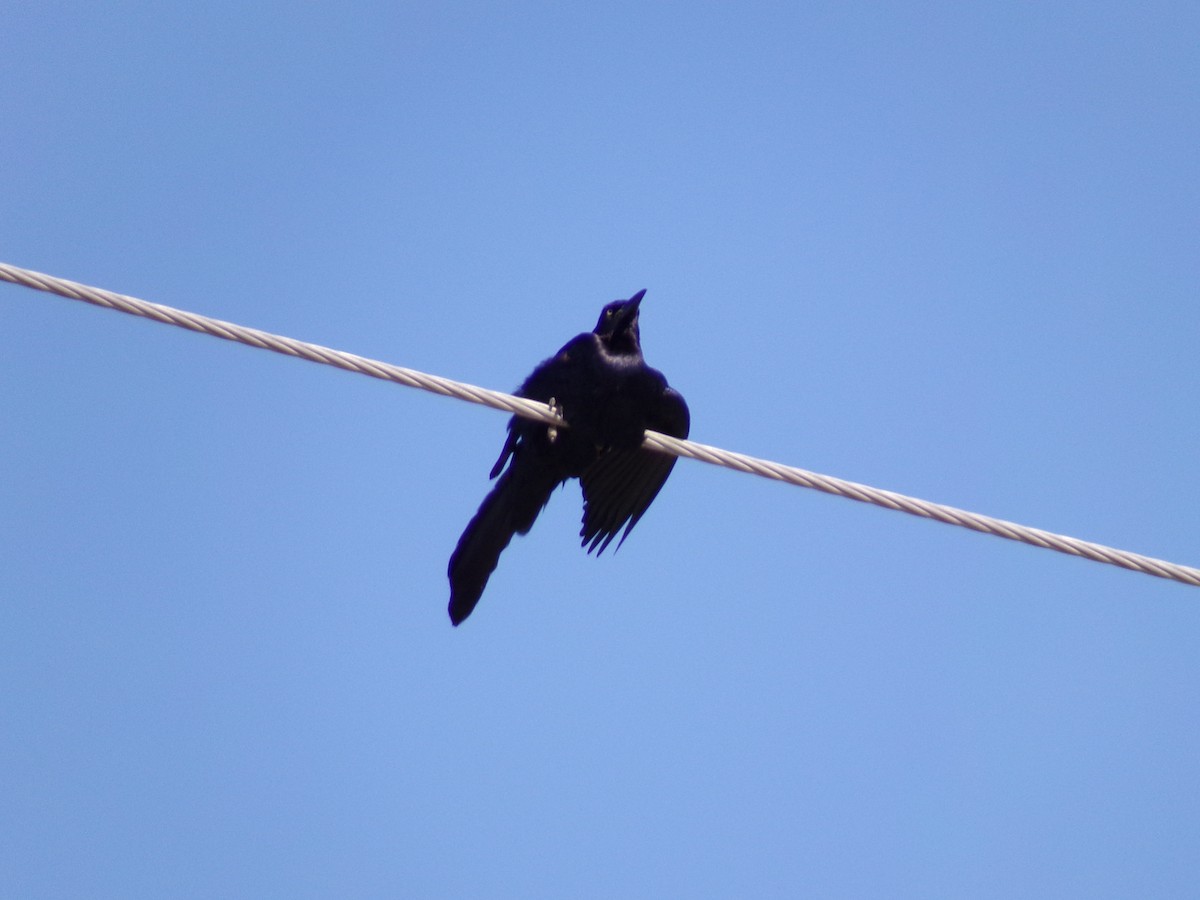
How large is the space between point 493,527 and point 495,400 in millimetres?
1954

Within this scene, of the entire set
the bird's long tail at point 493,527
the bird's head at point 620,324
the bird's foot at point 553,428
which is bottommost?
the bird's long tail at point 493,527

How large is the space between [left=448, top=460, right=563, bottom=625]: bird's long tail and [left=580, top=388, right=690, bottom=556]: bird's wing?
0.22m

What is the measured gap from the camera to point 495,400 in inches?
153

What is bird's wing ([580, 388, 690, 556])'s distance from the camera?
5.79m

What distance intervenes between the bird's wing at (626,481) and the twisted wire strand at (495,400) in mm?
1824

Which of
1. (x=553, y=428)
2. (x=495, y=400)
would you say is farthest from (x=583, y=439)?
(x=495, y=400)

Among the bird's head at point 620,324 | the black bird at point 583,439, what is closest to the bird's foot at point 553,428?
the black bird at point 583,439

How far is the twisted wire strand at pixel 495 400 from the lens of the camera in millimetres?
3408

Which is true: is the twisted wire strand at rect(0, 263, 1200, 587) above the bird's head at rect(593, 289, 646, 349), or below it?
below

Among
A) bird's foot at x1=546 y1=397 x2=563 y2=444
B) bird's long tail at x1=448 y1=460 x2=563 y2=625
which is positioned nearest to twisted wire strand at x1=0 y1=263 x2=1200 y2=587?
bird's foot at x1=546 y1=397 x2=563 y2=444

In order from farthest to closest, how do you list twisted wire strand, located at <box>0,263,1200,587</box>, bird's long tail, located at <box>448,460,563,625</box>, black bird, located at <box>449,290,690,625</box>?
bird's long tail, located at <box>448,460,563,625</box>
black bird, located at <box>449,290,690,625</box>
twisted wire strand, located at <box>0,263,1200,587</box>

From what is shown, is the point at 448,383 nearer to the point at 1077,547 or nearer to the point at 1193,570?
the point at 1077,547

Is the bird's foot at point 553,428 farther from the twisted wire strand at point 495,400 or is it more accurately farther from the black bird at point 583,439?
the twisted wire strand at point 495,400

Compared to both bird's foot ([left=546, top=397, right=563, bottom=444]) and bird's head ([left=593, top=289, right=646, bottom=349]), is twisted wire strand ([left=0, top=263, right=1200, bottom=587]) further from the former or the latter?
bird's head ([left=593, top=289, right=646, bottom=349])
